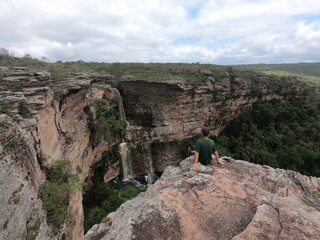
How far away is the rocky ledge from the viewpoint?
2871 mm

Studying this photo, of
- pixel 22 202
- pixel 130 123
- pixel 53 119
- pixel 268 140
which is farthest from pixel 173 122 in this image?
pixel 22 202

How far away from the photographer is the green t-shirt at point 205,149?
15.7 ft

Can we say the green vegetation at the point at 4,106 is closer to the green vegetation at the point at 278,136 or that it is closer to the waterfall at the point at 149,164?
the waterfall at the point at 149,164

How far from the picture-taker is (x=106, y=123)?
1783 centimetres

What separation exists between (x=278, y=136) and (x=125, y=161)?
20842 millimetres

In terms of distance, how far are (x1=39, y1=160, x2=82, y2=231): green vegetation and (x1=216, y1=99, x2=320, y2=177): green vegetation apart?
Answer: 1853 cm

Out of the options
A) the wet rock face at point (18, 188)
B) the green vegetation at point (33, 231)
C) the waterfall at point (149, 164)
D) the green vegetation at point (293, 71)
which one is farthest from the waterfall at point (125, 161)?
the green vegetation at point (293, 71)

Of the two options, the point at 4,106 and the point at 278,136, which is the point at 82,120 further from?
the point at 278,136

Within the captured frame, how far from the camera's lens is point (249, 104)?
29656 millimetres

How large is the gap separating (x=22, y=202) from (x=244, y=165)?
608 cm

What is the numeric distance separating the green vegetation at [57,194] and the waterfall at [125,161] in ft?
43.1

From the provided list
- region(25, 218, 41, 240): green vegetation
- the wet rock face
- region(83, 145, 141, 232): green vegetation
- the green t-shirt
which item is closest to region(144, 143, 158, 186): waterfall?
region(83, 145, 141, 232): green vegetation

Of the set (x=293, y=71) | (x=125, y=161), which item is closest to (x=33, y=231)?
(x=125, y=161)

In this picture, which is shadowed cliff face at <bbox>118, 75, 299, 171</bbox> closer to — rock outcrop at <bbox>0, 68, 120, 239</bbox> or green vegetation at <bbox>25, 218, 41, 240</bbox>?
rock outcrop at <bbox>0, 68, 120, 239</bbox>
